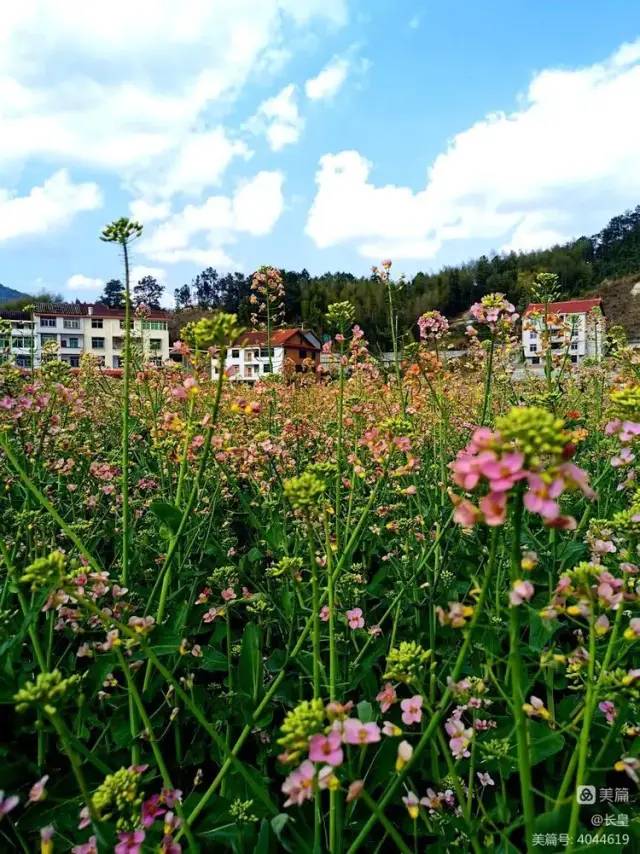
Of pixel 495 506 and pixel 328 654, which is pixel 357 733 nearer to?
pixel 495 506

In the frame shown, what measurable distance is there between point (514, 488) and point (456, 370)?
4475 millimetres

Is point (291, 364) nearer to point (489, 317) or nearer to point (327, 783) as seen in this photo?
point (489, 317)

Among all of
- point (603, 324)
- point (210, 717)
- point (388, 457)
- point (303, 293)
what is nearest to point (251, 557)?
point (210, 717)

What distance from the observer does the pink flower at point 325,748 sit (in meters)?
0.90

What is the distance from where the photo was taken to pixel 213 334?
5.47 feet

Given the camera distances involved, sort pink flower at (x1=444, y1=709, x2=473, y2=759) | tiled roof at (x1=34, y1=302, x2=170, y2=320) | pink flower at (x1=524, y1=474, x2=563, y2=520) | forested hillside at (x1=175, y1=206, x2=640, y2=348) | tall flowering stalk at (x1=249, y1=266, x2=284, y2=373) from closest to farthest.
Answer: pink flower at (x1=524, y1=474, x2=563, y2=520) < pink flower at (x1=444, y1=709, x2=473, y2=759) < tall flowering stalk at (x1=249, y1=266, x2=284, y2=373) < tiled roof at (x1=34, y1=302, x2=170, y2=320) < forested hillside at (x1=175, y1=206, x2=640, y2=348)

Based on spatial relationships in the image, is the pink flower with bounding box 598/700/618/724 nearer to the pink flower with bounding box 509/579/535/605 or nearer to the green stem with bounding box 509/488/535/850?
the green stem with bounding box 509/488/535/850

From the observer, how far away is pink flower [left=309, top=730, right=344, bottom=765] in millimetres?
904

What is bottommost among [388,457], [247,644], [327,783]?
[247,644]

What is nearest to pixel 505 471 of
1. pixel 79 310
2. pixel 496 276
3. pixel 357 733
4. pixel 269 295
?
pixel 357 733

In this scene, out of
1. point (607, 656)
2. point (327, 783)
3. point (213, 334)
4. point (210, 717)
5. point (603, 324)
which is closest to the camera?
point (327, 783)

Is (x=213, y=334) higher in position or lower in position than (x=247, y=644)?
higher

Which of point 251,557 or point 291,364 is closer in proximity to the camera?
point 251,557

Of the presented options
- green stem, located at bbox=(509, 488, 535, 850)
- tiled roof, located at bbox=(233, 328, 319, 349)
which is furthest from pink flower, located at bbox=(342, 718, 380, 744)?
tiled roof, located at bbox=(233, 328, 319, 349)
